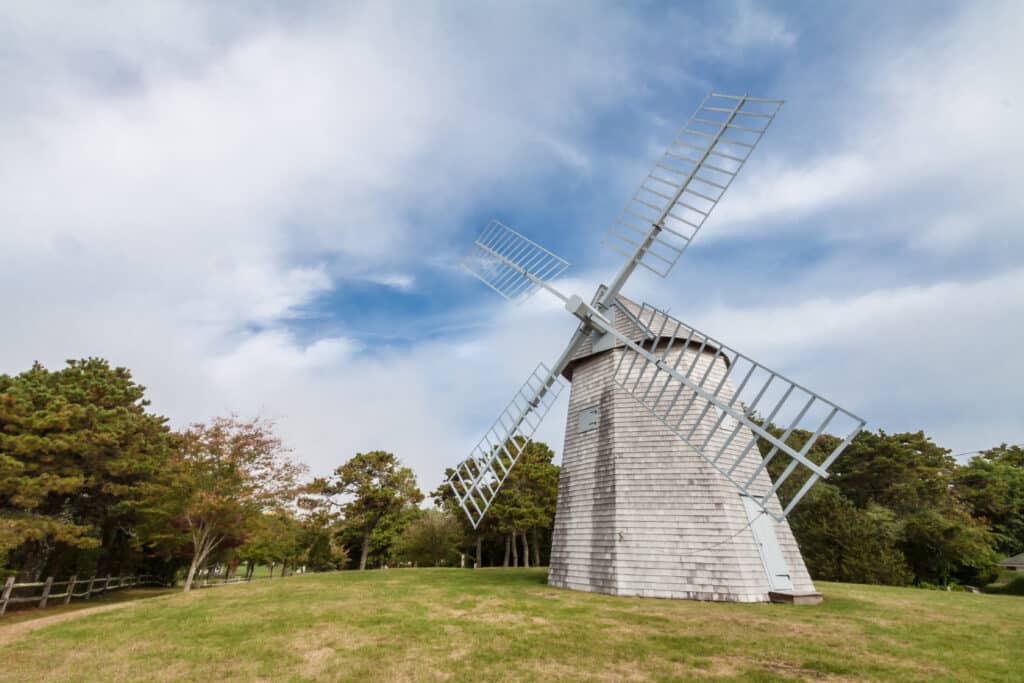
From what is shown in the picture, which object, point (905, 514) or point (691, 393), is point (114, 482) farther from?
point (905, 514)

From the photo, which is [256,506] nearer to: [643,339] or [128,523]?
[128,523]

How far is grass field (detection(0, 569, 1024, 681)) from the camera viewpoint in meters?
6.54

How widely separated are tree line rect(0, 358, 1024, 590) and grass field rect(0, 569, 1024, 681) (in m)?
5.55

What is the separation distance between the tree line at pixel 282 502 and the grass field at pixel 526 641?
5.55 m

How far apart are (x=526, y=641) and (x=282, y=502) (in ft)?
46.1

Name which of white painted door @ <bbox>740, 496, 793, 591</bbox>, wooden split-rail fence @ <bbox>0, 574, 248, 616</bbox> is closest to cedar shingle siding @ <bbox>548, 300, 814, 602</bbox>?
white painted door @ <bbox>740, 496, 793, 591</bbox>

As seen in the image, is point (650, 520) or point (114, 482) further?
point (114, 482)

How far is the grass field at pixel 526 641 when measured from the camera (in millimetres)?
6535

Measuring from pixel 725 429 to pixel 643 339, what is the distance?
3458 millimetres

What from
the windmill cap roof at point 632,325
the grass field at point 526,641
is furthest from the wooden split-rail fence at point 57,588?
the windmill cap roof at point 632,325

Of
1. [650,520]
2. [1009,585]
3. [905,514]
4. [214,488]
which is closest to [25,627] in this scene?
[214,488]

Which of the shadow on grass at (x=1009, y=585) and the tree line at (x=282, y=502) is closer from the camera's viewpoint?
the tree line at (x=282, y=502)

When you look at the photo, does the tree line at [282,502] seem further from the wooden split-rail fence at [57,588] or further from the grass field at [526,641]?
the grass field at [526,641]

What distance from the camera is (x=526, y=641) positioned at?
7812 mm
